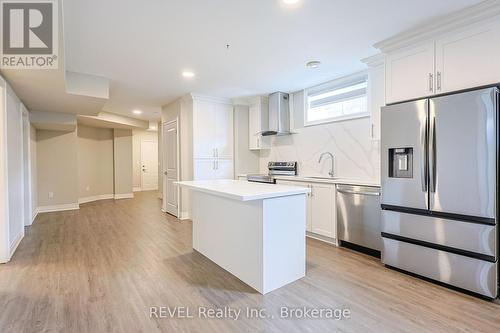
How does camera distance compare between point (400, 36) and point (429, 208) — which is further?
point (400, 36)

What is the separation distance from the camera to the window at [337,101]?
3770 millimetres

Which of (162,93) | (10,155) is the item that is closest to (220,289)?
(10,155)

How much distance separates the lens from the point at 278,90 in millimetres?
4684

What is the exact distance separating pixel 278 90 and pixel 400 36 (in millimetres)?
2323

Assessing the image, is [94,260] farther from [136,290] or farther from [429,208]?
[429,208]

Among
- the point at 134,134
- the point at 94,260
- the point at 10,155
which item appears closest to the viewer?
the point at 94,260

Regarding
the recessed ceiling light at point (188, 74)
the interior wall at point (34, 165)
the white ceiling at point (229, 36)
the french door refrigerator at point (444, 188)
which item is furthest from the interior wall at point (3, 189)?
the french door refrigerator at point (444, 188)

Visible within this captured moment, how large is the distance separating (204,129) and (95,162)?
4.65m

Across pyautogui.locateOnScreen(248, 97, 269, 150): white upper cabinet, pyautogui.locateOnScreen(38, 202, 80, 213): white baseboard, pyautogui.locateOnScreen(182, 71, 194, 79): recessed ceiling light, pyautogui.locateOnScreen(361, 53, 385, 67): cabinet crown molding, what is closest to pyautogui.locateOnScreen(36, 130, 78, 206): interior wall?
pyautogui.locateOnScreen(38, 202, 80, 213): white baseboard

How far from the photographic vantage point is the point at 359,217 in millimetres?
3186

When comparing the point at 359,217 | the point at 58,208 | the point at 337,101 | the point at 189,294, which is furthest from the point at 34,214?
the point at 337,101

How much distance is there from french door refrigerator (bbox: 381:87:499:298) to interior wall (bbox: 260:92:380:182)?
34.3 inches

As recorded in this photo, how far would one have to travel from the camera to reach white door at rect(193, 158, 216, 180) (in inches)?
192

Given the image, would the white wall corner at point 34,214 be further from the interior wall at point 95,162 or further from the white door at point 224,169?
the white door at point 224,169
